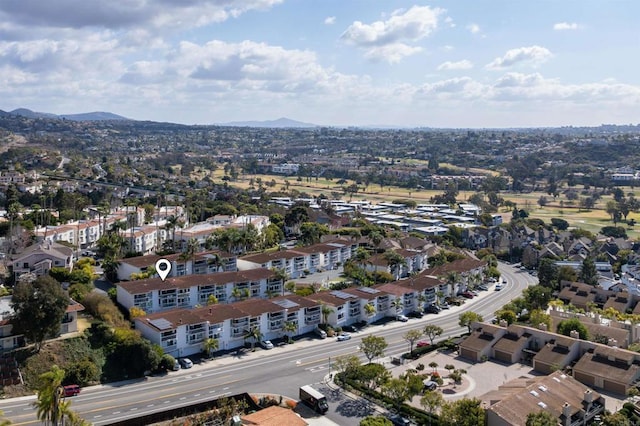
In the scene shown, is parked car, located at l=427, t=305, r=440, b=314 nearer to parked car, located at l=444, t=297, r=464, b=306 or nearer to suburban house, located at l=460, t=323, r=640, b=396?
parked car, located at l=444, t=297, r=464, b=306

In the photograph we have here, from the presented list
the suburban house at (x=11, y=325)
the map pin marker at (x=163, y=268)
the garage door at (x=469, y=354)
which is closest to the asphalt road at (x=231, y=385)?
the garage door at (x=469, y=354)

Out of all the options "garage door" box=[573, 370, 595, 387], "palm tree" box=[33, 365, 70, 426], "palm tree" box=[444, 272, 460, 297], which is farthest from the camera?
"palm tree" box=[444, 272, 460, 297]

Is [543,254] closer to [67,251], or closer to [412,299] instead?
[412,299]

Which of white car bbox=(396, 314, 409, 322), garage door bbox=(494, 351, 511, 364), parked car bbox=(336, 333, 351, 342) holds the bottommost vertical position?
white car bbox=(396, 314, 409, 322)

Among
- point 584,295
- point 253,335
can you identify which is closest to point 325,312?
point 253,335

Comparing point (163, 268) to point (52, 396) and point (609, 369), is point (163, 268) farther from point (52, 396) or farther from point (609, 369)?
point (609, 369)

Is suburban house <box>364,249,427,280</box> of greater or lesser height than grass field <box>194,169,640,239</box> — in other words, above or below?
above

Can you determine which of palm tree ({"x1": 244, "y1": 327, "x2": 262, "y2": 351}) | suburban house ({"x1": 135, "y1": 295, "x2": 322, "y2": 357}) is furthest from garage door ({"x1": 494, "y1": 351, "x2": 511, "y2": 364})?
palm tree ({"x1": 244, "y1": 327, "x2": 262, "y2": 351})
